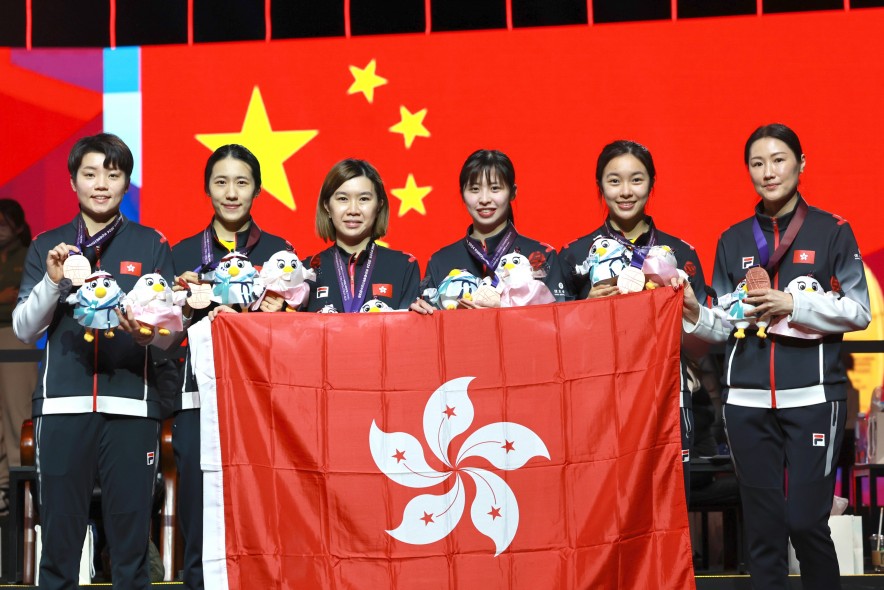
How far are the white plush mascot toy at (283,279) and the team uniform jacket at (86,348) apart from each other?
394 mm

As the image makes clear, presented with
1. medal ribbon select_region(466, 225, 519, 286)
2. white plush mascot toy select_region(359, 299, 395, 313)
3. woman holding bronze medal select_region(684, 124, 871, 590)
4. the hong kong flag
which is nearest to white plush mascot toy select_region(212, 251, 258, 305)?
the hong kong flag

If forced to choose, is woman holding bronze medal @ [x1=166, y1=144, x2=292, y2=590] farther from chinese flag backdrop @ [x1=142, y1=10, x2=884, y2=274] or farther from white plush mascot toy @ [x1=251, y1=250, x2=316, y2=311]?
chinese flag backdrop @ [x1=142, y1=10, x2=884, y2=274]

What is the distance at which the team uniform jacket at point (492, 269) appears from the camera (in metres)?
4.14

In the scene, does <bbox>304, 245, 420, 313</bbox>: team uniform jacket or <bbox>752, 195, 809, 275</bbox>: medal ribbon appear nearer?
<bbox>752, 195, 809, 275</bbox>: medal ribbon

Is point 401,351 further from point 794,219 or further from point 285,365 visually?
point 794,219

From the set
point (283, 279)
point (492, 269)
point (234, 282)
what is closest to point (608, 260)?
point (492, 269)

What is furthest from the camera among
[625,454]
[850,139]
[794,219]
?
[850,139]

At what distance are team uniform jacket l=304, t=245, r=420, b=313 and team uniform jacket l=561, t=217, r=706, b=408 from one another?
1.94 feet

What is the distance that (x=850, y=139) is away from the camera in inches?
219

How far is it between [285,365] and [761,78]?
312 centimetres

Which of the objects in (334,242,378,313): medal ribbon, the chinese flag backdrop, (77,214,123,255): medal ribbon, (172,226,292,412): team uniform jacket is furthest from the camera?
the chinese flag backdrop

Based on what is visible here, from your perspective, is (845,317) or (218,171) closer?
(845,317)

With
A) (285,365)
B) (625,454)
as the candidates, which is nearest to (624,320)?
(625,454)

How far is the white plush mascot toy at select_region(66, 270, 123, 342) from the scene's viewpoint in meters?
3.68
